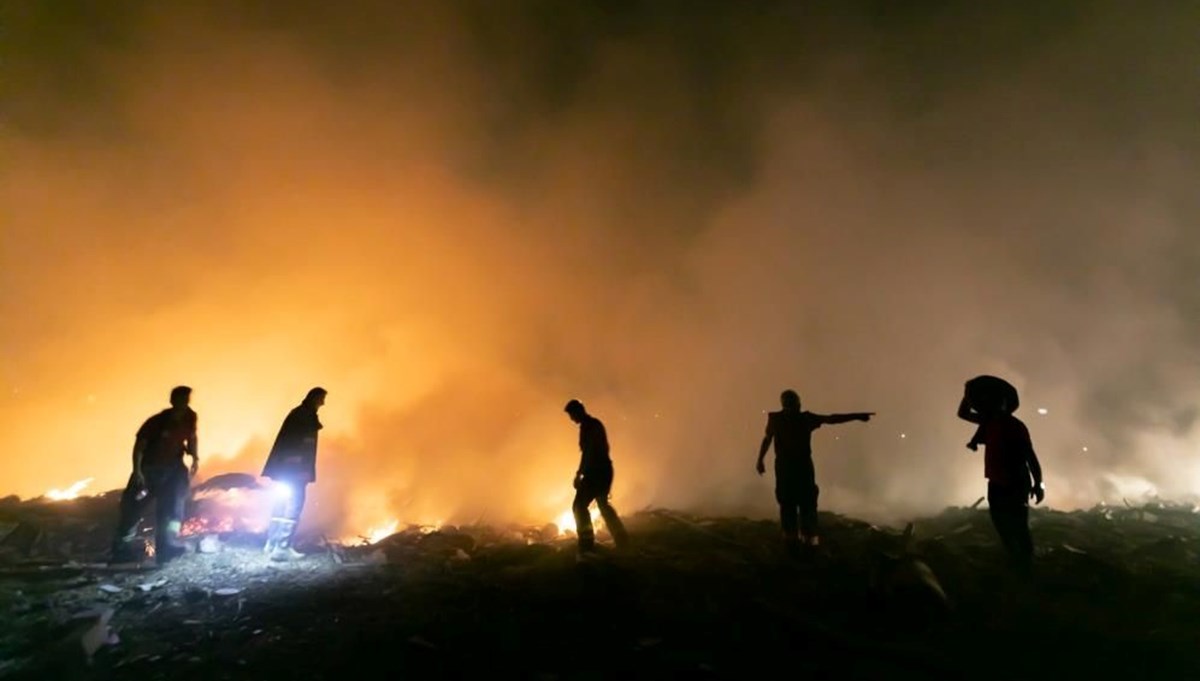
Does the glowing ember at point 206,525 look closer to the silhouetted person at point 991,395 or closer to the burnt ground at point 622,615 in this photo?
the burnt ground at point 622,615

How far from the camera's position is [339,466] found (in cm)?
1800

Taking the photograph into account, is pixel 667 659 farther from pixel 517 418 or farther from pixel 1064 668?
pixel 517 418

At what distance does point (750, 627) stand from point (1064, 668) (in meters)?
2.31

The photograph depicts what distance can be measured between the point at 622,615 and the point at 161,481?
6.33m

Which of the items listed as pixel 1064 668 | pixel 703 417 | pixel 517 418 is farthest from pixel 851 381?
pixel 1064 668

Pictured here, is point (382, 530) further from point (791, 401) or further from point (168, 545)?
point (791, 401)

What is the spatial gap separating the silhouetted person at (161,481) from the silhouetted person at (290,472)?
0.97m

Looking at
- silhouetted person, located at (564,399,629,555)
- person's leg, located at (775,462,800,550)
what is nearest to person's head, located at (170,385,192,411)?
silhouetted person, located at (564,399,629,555)

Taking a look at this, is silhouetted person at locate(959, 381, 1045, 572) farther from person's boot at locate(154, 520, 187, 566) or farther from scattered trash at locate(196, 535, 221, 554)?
person's boot at locate(154, 520, 187, 566)

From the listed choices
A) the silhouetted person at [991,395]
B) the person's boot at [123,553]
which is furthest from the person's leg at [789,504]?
the person's boot at [123,553]

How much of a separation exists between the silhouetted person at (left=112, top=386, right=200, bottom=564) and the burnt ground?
0.48 m

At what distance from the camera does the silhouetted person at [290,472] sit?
313 inches

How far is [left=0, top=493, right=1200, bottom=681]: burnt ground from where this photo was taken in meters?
4.41

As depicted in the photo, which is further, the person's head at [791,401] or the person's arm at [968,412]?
the person's head at [791,401]
